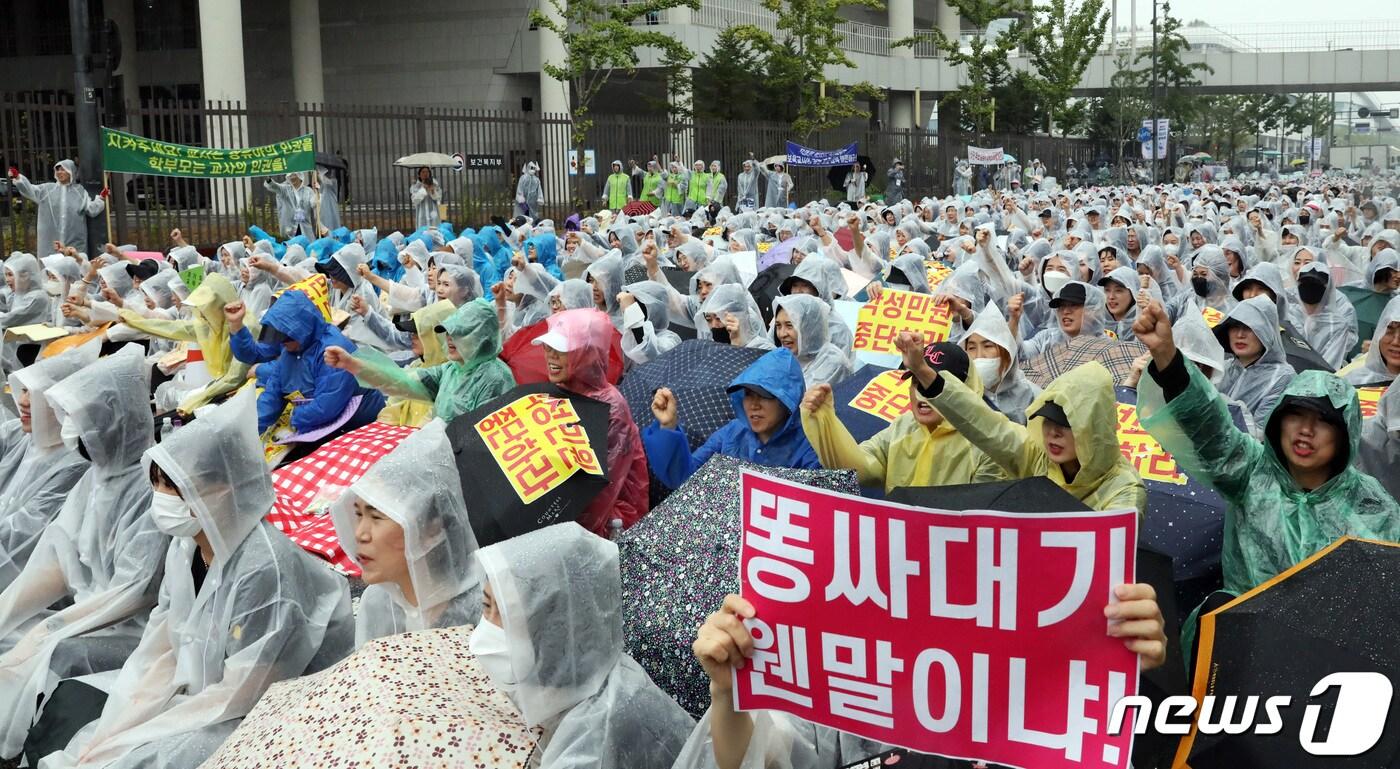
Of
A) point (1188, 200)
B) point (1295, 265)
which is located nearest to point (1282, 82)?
point (1188, 200)

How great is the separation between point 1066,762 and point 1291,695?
0.63 metres

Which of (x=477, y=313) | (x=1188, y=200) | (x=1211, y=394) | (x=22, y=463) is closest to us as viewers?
(x=1211, y=394)

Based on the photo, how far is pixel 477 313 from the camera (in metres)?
6.46

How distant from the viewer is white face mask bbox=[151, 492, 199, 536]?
4199 millimetres

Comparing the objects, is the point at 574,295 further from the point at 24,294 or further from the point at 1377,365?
the point at 24,294

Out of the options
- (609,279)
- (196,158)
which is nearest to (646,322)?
(609,279)

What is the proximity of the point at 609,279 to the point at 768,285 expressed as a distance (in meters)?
1.53

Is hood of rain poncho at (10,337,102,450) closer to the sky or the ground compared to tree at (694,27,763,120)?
closer to the ground

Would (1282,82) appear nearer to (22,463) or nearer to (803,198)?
(803,198)

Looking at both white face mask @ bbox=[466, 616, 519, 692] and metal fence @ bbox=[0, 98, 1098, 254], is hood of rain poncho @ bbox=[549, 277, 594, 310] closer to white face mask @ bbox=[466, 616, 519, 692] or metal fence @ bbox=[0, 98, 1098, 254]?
white face mask @ bbox=[466, 616, 519, 692]

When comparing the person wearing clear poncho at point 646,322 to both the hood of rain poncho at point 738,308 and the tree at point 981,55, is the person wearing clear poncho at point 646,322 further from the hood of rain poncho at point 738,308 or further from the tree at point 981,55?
the tree at point 981,55

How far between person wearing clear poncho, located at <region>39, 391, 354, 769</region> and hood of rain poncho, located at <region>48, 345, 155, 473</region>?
2.75 ft

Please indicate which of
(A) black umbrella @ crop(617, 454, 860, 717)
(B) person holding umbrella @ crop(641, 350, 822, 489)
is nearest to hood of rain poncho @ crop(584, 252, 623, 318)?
(B) person holding umbrella @ crop(641, 350, 822, 489)

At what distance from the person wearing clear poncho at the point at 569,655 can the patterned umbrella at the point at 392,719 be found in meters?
0.17
